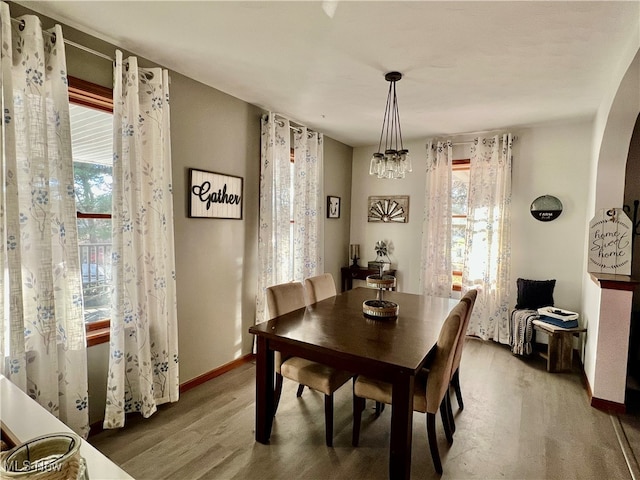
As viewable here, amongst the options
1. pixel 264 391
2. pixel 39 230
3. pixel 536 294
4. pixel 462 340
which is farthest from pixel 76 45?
pixel 536 294

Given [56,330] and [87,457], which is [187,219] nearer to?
[56,330]

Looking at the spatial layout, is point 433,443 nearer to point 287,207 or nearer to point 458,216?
point 287,207

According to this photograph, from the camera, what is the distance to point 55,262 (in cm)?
195

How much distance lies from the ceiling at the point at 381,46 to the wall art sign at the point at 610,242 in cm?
105

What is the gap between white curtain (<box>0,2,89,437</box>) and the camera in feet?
5.73

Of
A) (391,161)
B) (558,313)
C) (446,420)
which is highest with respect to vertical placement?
(391,161)

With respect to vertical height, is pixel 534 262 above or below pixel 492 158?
below

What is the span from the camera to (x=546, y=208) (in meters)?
3.84

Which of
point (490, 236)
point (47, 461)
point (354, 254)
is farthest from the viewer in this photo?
point (354, 254)

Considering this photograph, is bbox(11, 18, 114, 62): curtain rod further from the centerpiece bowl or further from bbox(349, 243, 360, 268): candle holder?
bbox(349, 243, 360, 268): candle holder

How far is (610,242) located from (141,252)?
3.75 meters

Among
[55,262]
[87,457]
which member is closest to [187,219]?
[55,262]

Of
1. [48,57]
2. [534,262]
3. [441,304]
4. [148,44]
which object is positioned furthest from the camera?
[534,262]

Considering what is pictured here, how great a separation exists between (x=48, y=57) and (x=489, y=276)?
14.3 ft
